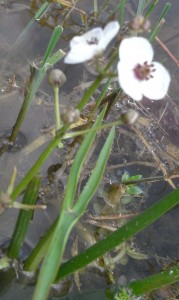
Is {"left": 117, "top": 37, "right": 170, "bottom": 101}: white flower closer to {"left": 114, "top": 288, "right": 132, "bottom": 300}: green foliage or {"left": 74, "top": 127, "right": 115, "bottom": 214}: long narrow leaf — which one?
{"left": 74, "top": 127, "right": 115, "bottom": 214}: long narrow leaf

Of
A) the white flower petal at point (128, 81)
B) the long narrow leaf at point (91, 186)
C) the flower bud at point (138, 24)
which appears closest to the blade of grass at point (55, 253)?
the long narrow leaf at point (91, 186)

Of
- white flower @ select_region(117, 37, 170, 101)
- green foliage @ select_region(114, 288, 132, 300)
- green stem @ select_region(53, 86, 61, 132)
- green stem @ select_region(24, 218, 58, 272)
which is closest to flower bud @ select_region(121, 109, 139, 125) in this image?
white flower @ select_region(117, 37, 170, 101)

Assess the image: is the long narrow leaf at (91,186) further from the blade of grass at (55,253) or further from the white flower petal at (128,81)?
the white flower petal at (128,81)

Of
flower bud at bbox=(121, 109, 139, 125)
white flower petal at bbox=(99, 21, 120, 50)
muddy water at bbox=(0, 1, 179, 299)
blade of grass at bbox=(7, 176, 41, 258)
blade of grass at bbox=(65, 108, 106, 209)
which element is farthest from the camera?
muddy water at bbox=(0, 1, 179, 299)

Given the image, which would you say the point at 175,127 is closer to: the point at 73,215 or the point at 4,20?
the point at 4,20

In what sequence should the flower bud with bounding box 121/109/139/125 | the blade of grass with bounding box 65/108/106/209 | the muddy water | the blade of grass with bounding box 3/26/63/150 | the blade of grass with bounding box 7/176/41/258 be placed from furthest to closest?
the muddy water
the blade of grass with bounding box 3/26/63/150
the blade of grass with bounding box 7/176/41/258
the blade of grass with bounding box 65/108/106/209
the flower bud with bounding box 121/109/139/125

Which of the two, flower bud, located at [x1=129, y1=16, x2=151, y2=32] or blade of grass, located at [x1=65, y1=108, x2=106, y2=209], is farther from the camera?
blade of grass, located at [x1=65, y1=108, x2=106, y2=209]

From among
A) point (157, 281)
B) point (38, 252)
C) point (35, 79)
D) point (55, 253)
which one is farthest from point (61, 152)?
point (55, 253)

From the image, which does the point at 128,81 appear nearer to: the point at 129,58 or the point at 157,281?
the point at 129,58
